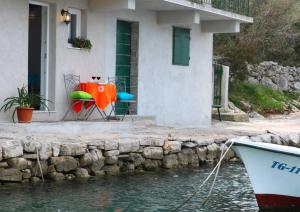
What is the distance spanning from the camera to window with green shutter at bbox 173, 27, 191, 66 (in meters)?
18.8

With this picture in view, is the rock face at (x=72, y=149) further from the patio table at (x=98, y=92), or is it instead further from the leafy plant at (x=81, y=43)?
the leafy plant at (x=81, y=43)

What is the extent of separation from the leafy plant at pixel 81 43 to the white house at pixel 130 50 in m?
0.13

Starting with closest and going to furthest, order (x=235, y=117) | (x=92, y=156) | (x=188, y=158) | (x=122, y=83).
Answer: (x=92, y=156) < (x=188, y=158) < (x=122, y=83) < (x=235, y=117)

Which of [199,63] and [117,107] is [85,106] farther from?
[199,63]

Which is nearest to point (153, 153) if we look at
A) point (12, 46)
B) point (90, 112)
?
point (90, 112)

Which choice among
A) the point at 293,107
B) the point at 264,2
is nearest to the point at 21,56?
the point at 293,107

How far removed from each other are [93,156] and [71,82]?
3685mm

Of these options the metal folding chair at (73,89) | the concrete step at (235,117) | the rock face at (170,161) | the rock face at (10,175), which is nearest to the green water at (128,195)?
the rock face at (10,175)

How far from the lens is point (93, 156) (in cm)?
1195

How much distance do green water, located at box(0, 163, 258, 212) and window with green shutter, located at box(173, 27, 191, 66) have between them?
22.3 ft

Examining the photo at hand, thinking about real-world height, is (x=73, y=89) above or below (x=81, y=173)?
above

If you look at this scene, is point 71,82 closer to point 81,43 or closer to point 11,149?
point 81,43

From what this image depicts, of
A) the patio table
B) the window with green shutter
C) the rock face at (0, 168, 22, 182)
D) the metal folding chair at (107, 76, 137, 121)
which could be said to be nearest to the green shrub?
the window with green shutter

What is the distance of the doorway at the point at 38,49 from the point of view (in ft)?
48.8
